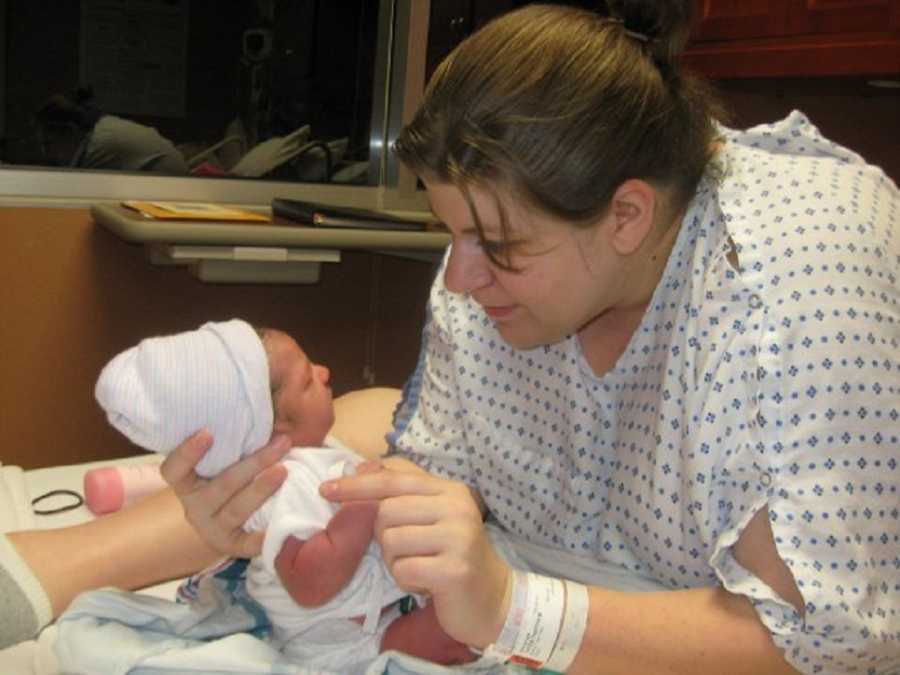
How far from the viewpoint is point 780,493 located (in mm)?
805

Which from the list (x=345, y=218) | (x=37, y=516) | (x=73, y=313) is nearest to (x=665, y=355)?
(x=37, y=516)

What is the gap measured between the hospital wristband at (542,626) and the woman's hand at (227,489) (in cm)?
27

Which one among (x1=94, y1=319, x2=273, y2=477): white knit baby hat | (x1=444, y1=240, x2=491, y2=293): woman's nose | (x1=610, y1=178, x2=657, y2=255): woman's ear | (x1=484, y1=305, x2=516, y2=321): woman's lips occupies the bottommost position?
(x1=94, y1=319, x2=273, y2=477): white knit baby hat

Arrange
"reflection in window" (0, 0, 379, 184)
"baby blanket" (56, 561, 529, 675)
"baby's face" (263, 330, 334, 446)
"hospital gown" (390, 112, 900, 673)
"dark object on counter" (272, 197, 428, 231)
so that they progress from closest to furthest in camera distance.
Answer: "hospital gown" (390, 112, 900, 673)
"baby blanket" (56, 561, 529, 675)
"baby's face" (263, 330, 334, 446)
"dark object on counter" (272, 197, 428, 231)
"reflection in window" (0, 0, 379, 184)

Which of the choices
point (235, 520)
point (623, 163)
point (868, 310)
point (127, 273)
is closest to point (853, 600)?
point (868, 310)

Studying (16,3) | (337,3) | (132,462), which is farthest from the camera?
(337,3)

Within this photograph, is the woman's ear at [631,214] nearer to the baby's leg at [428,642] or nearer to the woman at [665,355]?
the woman at [665,355]

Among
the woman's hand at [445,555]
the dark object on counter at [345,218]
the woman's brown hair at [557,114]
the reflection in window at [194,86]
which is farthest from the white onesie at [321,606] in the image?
the reflection in window at [194,86]

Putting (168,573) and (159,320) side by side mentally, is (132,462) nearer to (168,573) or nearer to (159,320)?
(168,573)

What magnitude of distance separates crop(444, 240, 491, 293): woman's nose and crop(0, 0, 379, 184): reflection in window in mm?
1499

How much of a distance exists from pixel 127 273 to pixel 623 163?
4.93 feet

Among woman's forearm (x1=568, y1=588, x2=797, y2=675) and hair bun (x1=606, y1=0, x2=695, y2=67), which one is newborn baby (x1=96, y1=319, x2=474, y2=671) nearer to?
woman's forearm (x1=568, y1=588, x2=797, y2=675)

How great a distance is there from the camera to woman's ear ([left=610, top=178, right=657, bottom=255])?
918 millimetres

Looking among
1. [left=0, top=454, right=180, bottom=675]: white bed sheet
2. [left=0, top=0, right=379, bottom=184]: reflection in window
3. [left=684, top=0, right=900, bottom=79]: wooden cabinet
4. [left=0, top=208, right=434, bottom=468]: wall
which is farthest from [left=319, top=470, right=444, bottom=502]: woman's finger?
[left=0, top=0, right=379, bottom=184]: reflection in window
